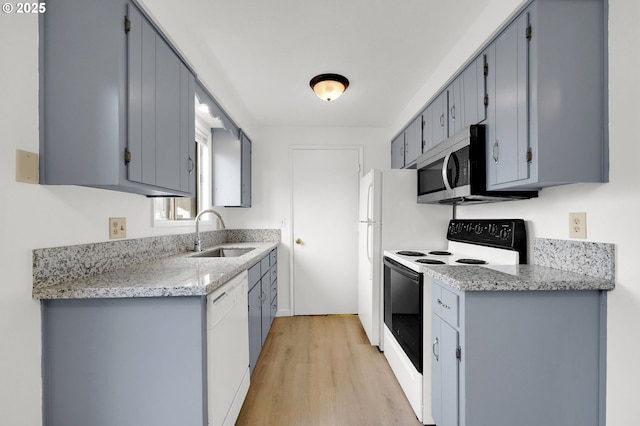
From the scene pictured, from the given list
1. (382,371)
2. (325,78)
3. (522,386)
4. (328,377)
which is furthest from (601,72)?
(328,377)

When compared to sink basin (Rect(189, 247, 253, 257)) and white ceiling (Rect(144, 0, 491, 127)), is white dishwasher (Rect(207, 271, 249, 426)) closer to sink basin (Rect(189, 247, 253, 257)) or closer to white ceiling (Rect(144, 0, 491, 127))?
sink basin (Rect(189, 247, 253, 257))

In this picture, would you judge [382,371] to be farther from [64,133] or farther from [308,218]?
[64,133]

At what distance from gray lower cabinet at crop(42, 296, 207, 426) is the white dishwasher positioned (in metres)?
0.08

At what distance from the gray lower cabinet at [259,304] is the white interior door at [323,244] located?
0.66 m

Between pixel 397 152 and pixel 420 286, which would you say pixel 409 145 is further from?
pixel 420 286

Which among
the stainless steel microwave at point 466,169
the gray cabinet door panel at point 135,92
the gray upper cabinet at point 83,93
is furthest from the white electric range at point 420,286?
the gray upper cabinet at point 83,93

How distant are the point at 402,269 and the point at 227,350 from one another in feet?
3.95

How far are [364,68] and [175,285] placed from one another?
2.02 meters

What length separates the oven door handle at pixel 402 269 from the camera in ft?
5.83

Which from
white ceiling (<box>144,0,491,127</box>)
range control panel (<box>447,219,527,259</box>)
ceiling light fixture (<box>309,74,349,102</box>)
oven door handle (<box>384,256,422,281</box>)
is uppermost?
white ceiling (<box>144,0,491,127</box>)

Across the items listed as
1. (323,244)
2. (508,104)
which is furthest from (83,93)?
(323,244)

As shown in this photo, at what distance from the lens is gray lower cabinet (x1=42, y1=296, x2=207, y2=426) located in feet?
3.80

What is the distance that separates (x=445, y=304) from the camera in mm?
1445

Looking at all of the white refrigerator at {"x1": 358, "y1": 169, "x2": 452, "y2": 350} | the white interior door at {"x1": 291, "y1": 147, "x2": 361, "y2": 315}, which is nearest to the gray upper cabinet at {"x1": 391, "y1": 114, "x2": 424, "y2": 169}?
the white refrigerator at {"x1": 358, "y1": 169, "x2": 452, "y2": 350}
